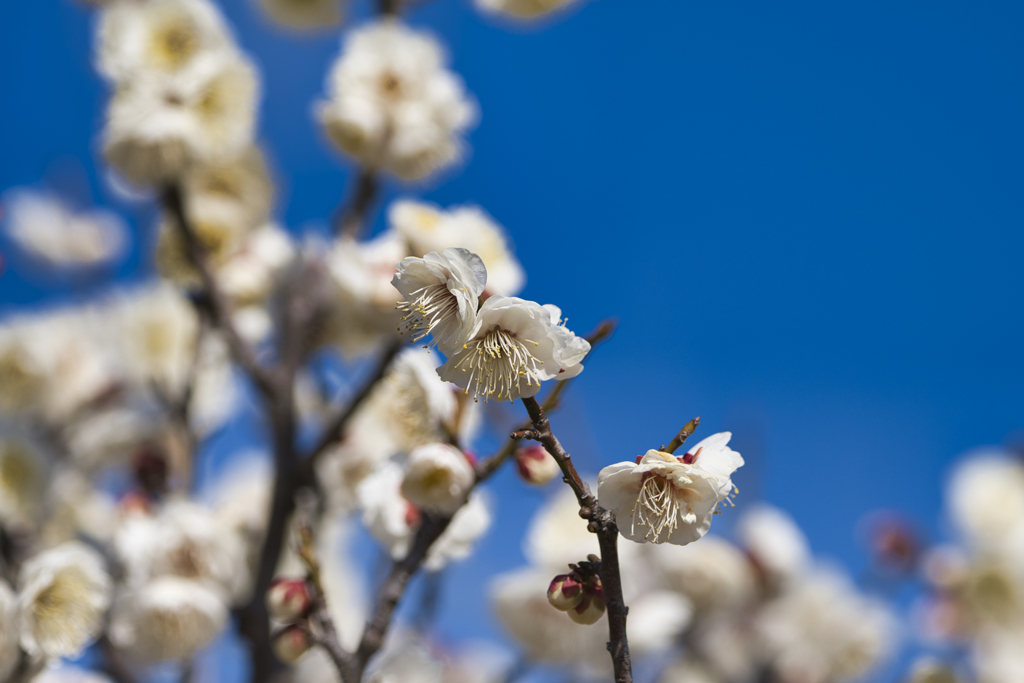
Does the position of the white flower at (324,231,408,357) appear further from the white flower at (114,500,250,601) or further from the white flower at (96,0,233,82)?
the white flower at (96,0,233,82)

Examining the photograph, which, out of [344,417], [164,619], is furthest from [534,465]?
[164,619]

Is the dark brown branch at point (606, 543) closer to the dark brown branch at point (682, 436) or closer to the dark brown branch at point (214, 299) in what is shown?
the dark brown branch at point (682, 436)

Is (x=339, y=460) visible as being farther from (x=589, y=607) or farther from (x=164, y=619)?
(x=589, y=607)

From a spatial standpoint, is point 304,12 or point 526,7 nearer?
point 526,7


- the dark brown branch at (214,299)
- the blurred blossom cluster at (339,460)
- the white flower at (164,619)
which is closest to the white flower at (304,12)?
the blurred blossom cluster at (339,460)

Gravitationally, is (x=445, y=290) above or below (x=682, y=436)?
above

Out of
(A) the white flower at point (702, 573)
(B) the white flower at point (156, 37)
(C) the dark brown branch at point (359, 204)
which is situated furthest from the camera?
(A) the white flower at point (702, 573)
